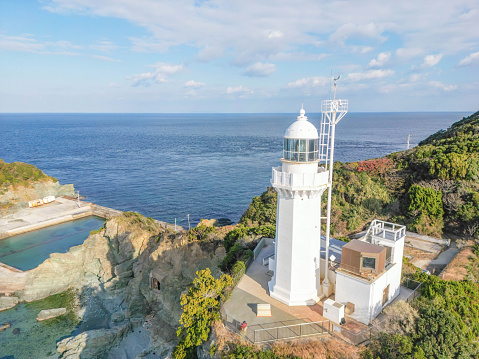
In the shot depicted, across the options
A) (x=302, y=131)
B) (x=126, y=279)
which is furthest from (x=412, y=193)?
(x=126, y=279)

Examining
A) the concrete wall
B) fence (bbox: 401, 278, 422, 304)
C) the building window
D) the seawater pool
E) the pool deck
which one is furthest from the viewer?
the pool deck

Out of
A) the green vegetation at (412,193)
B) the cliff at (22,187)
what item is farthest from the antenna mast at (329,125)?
the cliff at (22,187)

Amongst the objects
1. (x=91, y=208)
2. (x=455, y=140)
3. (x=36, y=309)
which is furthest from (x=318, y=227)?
(x=91, y=208)

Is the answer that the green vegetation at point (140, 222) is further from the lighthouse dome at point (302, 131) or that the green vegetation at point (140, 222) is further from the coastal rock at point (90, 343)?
the lighthouse dome at point (302, 131)

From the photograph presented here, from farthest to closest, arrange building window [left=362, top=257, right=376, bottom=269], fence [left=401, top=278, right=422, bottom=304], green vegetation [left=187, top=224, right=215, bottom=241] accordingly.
Result: green vegetation [left=187, top=224, right=215, bottom=241] < fence [left=401, top=278, right=422, bottom=304] < building window [left=362, top=257, right=376, bottom=269]

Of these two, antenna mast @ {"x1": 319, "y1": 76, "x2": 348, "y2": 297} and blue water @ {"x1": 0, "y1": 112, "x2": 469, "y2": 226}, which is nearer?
antenna mast @ {"x1": 319, "y1": 76, "x2": 348, "y2": 297}

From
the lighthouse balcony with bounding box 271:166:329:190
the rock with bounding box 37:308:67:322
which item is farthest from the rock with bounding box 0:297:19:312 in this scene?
the lighthouse balcony with bounding box 271:166:329:190

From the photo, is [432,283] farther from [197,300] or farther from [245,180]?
[245,180]

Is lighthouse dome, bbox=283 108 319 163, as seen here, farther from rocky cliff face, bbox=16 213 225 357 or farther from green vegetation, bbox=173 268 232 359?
rocky cliff face, bbox=16 213 225 357
